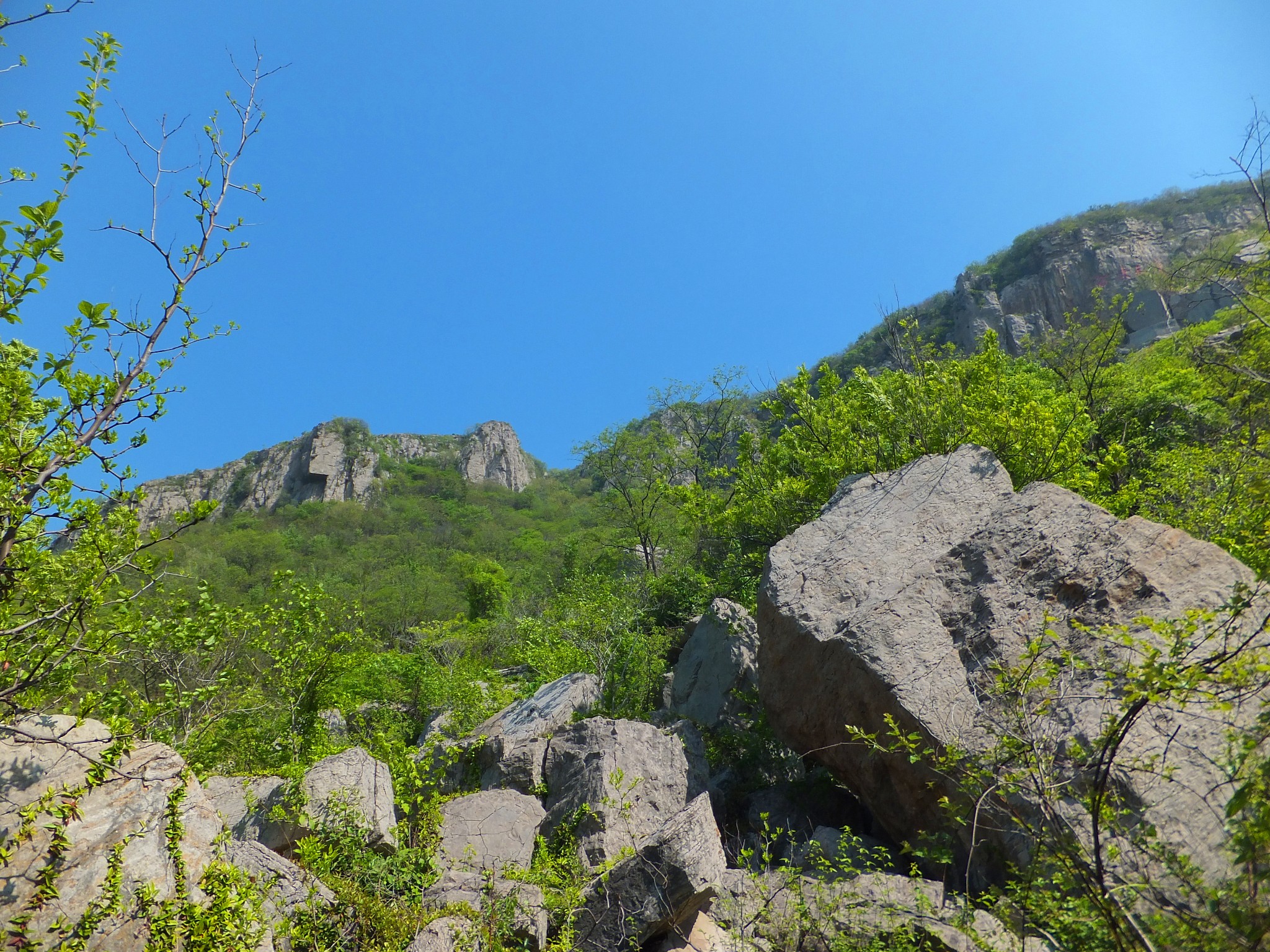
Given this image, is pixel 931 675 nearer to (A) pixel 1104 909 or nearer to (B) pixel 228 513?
(A) pixel 1104 909

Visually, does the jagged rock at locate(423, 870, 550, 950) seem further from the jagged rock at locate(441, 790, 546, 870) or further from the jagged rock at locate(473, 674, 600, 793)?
the jagged rock at locate(473, 674, 600, 793)

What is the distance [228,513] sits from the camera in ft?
261

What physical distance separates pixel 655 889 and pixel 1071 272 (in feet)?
241

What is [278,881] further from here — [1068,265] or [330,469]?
[330,469]

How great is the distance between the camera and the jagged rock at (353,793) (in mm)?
7008

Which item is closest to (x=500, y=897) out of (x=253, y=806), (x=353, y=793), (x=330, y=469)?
(x=353, y=793)

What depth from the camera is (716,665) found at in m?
11.0

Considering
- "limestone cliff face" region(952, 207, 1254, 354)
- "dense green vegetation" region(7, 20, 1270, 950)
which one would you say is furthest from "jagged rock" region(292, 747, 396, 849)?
"limestone cliff face" region(952, 207, 1254, 354)

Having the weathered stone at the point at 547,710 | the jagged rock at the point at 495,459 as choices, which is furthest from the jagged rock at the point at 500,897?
the jagged rock at the point at 495,459

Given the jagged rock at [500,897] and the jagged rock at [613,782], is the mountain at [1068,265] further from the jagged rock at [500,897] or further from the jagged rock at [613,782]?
the jagged rock at [500,897]

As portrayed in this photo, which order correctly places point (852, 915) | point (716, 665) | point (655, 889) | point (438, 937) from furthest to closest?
point (716, 665)
point (655, 889)
point (438, 937)
point (852, 915)

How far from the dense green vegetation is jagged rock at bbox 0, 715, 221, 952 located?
0.47ft

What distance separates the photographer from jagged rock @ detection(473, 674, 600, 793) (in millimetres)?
8977

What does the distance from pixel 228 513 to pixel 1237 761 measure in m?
91.0
